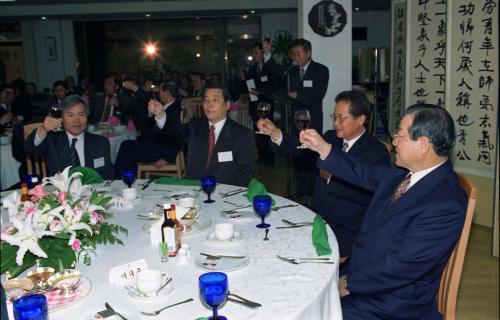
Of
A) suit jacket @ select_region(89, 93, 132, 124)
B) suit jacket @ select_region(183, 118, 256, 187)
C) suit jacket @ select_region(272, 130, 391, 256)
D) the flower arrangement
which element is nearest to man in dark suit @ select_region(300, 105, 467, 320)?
suit jacket @ select_region(272, 130, 391, 256)

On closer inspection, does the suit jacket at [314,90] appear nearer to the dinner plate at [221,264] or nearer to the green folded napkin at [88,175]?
the green folded napkin at [88,175]

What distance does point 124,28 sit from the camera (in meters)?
13.1

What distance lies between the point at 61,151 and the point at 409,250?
8.36ft

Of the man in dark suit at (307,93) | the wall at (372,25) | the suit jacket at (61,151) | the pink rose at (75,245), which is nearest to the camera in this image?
the pink rose at (75,245)

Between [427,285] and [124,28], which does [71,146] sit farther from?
[124,28]

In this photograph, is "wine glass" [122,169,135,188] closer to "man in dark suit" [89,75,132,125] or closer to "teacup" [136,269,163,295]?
"teacup" [136,269,163,295]

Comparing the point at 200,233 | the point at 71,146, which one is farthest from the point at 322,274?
the point at 71,146

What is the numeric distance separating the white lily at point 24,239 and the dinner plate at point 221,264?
517 millimetres

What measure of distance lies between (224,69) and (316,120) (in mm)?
8357

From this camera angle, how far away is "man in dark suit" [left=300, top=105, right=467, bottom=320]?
1779 millimetres

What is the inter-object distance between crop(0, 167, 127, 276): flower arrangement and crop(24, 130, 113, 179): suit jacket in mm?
1723

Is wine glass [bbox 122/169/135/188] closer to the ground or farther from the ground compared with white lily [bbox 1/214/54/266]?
closer to the ground

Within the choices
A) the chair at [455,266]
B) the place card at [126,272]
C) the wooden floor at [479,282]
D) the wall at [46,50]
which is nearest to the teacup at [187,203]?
the place card at [126,272]

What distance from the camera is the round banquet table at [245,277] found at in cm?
145
